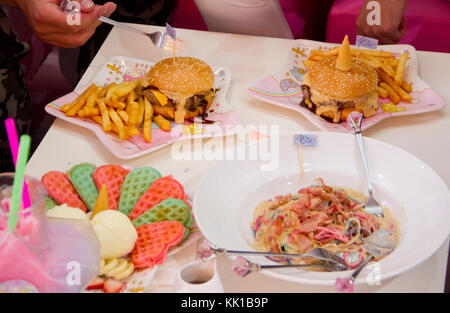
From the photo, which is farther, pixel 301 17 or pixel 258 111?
pixel 301 17

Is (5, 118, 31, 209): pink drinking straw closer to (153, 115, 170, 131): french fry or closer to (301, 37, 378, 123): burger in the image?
(153, 115, 170, 131): french fry

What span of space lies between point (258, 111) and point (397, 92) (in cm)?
51

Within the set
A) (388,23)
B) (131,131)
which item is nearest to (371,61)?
(388,23)

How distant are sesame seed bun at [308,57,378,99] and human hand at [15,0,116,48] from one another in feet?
2.81

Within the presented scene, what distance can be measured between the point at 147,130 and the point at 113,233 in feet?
2.02

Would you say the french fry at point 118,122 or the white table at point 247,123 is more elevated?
the french fry at point 118,122

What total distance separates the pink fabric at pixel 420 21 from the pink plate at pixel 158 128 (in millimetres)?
1255

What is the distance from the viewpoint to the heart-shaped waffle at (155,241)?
120 cm

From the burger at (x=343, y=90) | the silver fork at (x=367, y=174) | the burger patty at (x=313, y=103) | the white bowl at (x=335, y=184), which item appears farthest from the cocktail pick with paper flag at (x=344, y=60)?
the white bowl at (x=335, y=184)

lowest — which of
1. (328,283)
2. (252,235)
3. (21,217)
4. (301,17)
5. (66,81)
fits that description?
(66,81)

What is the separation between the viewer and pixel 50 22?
1986mm

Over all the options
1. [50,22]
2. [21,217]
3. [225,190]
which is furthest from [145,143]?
[21,217]

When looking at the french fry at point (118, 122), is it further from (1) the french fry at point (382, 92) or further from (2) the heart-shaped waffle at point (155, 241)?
(1) the french fry at point (382, 92)

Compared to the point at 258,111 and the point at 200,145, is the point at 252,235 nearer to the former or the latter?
the point at 200,145
